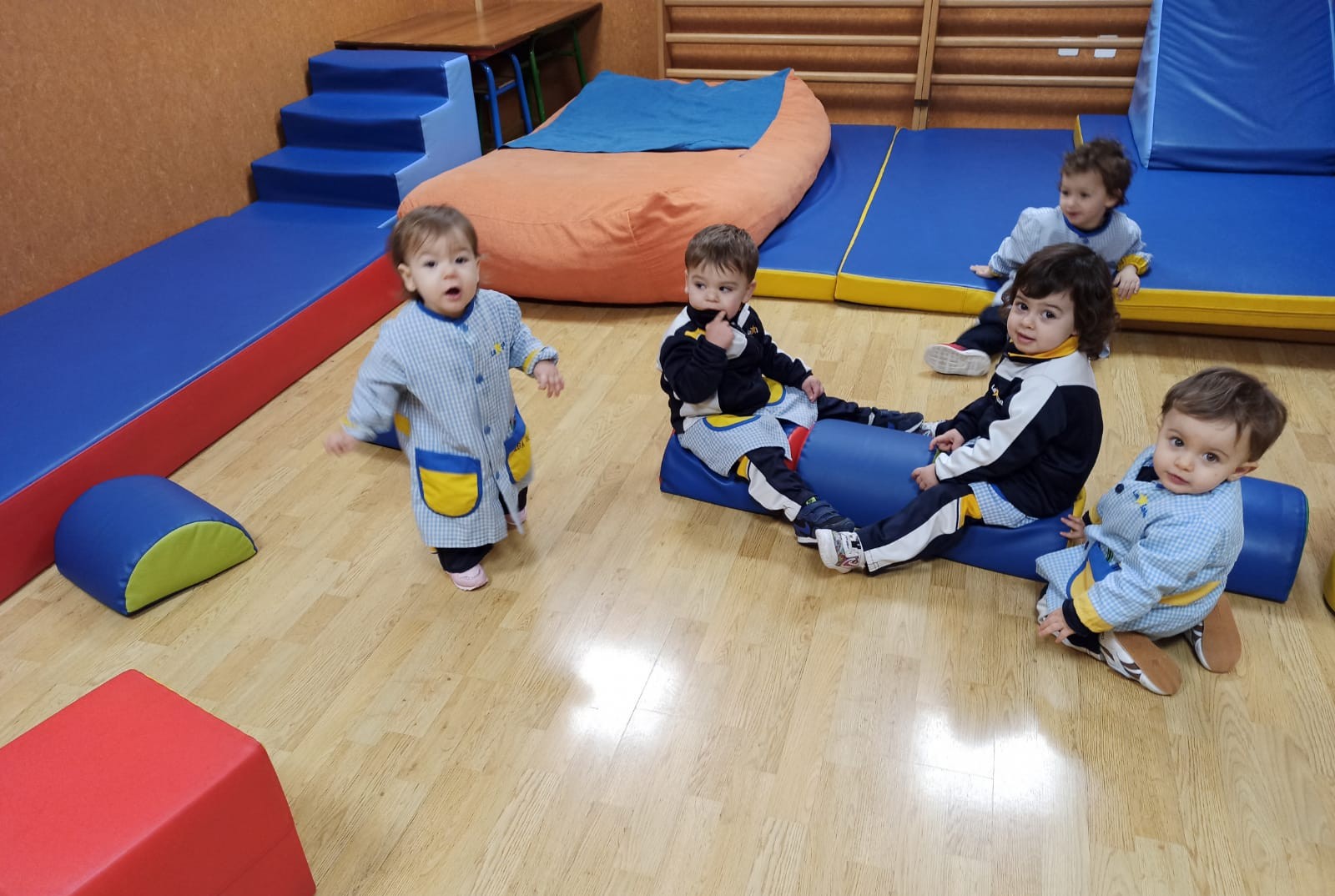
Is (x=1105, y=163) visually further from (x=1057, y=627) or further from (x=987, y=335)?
(x=1057, y=627)

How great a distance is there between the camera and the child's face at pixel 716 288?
2.13 metres

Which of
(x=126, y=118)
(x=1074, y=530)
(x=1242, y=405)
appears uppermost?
(x=126, y=118)

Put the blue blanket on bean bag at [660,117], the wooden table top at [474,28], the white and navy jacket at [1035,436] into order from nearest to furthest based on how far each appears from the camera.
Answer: the white and navy jacket at [1035,436]
the blue blanket on bean bag at [660,117]
the wooden table top at [474,28]

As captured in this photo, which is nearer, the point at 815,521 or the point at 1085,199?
the point at 815,521

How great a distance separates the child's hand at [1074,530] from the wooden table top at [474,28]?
3.54m

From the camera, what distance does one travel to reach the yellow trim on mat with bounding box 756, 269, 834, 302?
349 cm

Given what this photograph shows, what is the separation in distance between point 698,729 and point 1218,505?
42.5 inches

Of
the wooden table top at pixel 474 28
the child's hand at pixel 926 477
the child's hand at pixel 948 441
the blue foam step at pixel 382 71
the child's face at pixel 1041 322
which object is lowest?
the child's hand at pixel 926 477

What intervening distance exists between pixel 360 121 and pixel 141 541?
2.55 m

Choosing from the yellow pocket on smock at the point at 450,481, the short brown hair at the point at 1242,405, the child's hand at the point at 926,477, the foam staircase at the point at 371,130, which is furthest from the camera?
the foam staircase at the point at 371,130

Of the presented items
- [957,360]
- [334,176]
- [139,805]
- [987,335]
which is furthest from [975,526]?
[334,176]

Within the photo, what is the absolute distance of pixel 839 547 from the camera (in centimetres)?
219

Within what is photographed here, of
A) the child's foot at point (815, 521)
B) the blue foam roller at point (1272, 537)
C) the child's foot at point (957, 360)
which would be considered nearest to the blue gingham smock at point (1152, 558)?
the blue foam roller at point (1272, 537)

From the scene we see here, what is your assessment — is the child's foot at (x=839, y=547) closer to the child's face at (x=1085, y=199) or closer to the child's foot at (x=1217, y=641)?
the child's foot at (x=1217, y=641)
